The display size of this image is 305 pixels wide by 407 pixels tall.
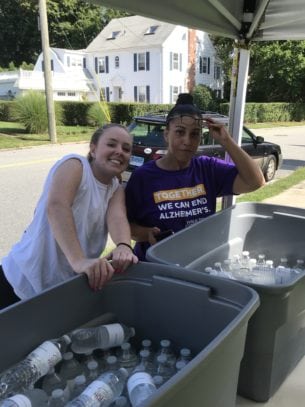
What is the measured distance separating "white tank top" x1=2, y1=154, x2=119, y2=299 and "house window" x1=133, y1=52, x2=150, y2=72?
40793 mm

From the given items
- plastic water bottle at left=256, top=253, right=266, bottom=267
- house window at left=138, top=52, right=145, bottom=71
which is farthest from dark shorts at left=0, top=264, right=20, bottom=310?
house window at left=138, top=52, right=145, bottom=71

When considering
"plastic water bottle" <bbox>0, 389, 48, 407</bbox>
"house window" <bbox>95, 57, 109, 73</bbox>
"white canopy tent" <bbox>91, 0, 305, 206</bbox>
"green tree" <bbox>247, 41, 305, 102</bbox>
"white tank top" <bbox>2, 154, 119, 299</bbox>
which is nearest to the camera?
"plastic water bottle" <bbox>0, 389, 48, 407</bbox>

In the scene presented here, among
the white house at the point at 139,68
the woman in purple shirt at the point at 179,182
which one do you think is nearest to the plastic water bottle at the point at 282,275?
the woman in purple shirt at the point at 179,182

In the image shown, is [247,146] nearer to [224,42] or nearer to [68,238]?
[68,238]

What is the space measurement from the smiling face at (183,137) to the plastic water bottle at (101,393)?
134cm

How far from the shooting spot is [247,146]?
34.6 feet

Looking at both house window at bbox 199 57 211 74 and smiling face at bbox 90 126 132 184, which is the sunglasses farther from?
house window at bbox 199 57 211 74

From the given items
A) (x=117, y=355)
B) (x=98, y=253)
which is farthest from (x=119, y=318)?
(x=98, y=253)

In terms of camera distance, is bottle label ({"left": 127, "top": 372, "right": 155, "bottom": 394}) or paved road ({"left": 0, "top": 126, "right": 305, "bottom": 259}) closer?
bottle label ({"left": 127, "top": 372, "right": 155, "bottom": 394})

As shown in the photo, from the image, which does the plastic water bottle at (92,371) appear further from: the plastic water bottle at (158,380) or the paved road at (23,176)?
the paved road at (23,176)

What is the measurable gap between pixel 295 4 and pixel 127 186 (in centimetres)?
189

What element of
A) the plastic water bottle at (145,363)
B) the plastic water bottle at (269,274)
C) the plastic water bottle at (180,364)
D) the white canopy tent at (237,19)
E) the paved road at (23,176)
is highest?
the white canopy tent at (237,19)

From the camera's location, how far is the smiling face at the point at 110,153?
203cm

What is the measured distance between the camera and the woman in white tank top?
181cm
